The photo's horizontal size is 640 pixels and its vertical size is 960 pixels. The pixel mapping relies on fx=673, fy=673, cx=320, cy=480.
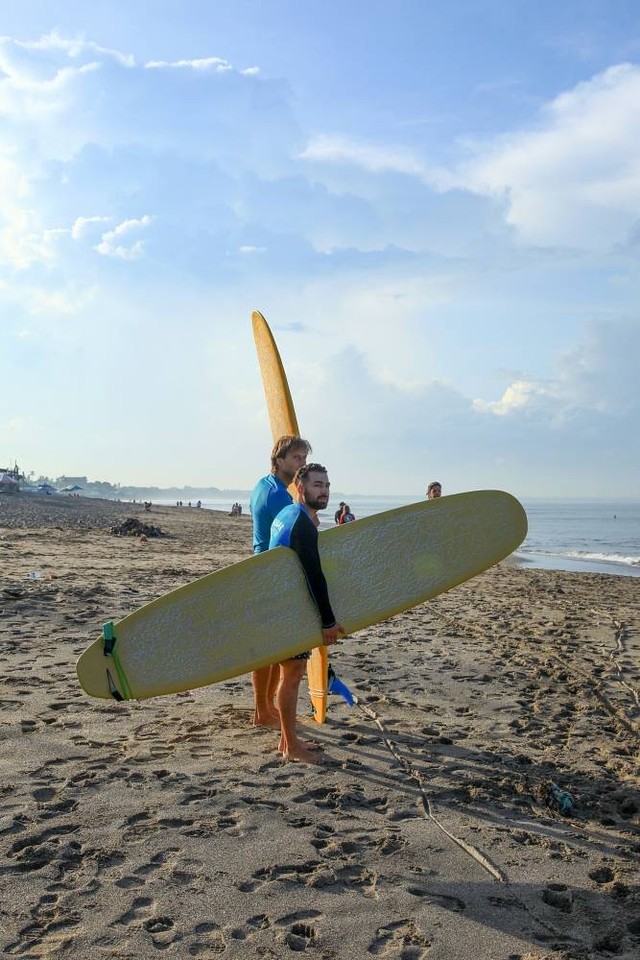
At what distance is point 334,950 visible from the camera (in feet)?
7.07

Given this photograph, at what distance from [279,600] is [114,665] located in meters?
0.95

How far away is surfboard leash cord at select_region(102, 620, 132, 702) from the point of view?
3605 mm

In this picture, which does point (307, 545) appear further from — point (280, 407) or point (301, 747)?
point (280, 407)

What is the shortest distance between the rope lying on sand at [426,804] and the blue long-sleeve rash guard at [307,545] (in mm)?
894

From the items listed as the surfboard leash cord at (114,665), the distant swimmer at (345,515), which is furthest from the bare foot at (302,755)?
the distant swimmer at (345,515)

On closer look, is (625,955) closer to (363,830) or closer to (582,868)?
(582,868)

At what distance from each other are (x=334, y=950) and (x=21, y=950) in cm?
98

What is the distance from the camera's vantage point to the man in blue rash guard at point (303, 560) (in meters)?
3.54

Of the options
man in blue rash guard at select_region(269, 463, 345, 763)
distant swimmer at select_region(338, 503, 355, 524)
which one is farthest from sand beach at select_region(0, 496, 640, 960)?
distant swimmer at select_region(338, 503, 355, 524)

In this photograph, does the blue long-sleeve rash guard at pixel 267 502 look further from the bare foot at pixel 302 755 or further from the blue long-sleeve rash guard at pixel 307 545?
the bare foot at pixel 302 755

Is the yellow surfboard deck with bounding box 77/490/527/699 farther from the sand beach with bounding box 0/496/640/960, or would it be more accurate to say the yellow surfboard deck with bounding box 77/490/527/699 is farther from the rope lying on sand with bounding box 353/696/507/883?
the rope lying on sand with bounding box 353/696/507/883

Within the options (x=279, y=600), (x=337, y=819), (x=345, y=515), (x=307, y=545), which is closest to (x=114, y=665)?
(x=279, y=600)

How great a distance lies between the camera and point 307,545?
353cm

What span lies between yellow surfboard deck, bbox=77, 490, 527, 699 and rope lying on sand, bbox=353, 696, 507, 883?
2.47 feet
